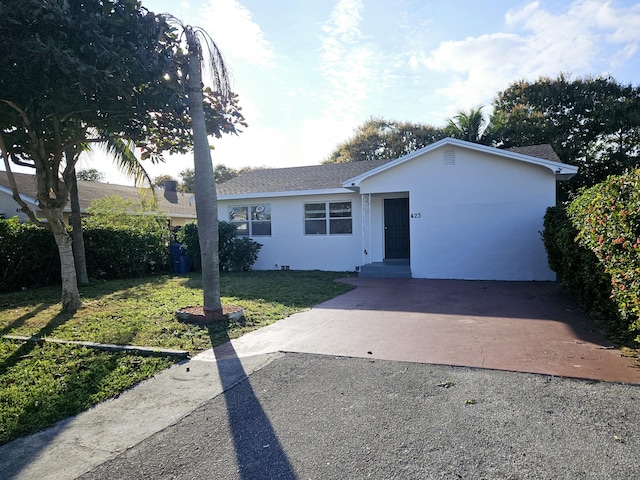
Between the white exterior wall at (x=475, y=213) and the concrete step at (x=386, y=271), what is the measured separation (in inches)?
Answer: 11.4

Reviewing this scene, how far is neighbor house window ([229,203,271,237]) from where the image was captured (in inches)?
636

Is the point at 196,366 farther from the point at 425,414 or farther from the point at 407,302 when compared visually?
the point at 407,302

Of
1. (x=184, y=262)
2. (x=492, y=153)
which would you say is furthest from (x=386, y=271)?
(x=184, y=262)

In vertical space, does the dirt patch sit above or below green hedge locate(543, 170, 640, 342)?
below

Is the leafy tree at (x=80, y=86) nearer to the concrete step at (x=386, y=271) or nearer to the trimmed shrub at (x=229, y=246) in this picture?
the trimmed shrub at (x=229, y=246)

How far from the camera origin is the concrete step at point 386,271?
13.0 metres

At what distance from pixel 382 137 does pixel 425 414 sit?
33.3 m

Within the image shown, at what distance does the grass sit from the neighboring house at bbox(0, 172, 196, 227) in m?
4.20

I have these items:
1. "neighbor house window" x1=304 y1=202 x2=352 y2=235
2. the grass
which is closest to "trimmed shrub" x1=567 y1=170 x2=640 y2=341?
the grass

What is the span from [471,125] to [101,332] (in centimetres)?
2289

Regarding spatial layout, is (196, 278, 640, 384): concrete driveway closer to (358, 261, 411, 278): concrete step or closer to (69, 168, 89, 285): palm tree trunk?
(358, 261, 411, 278): concrete step

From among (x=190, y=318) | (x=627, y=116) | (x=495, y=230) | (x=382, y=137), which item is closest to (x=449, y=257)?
(x=495, y=230)

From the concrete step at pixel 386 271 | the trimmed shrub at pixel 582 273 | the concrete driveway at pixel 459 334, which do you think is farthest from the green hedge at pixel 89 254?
the trimmed shrub at pixel 582 273

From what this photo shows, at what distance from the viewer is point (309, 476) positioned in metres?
2.69
